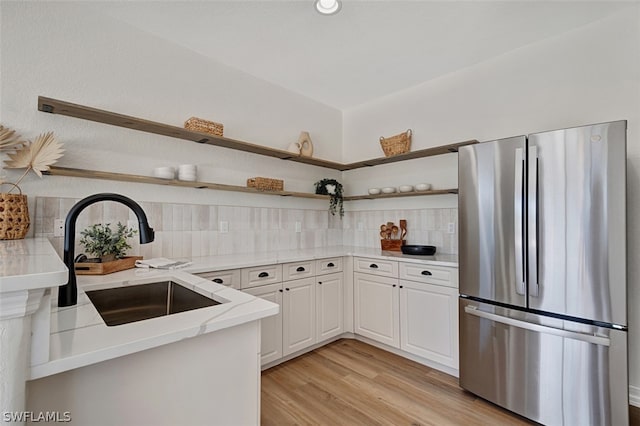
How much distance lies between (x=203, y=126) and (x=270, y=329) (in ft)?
5.71

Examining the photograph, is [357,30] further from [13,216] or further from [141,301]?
[13,216]

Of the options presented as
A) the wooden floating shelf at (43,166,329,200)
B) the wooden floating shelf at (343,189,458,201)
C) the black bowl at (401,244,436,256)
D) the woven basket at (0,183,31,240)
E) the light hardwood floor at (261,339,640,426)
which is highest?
the wooden floating shelf at (43,166,329,200)

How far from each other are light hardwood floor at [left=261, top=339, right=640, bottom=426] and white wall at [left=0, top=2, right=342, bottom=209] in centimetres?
162

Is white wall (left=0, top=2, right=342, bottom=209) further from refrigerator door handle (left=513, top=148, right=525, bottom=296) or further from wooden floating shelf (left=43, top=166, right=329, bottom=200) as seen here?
refrigerator door handle (left=513, top=148, right=525, bottom=296)

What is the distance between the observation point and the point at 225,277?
2.25m

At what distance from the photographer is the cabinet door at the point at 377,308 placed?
277 centimetres

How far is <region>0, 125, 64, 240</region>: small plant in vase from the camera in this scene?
5.55 ft

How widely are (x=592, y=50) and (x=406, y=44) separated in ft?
4.43

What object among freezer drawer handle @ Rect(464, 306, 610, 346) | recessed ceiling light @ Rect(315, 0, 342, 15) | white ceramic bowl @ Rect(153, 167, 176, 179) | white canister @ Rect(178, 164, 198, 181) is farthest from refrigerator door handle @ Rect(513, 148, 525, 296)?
white ceramic bowl @ Rect(153, 167, 176, 179)

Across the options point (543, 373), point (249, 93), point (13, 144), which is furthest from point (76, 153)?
point (543, 373)

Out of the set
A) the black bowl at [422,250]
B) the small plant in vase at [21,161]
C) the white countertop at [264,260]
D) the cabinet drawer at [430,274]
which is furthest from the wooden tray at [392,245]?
the small plant in vase at [21,161]

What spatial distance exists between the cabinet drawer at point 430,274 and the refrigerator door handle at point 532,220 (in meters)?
0.57

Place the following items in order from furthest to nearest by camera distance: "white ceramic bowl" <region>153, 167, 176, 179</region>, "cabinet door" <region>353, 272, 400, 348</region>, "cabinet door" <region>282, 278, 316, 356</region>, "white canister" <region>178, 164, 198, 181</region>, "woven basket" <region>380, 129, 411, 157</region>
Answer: "woven basket" <region>380, 129, 411, 157</region>
"cabinet door" <region>353, 272, 400, 348</region>
"cabinet door" <region>282, 278, 316, 356</region>
"white canister" <region>178, 164, 198, 181</region>
"white ceramic bowl" <region>153, 167, 176, 179</region>

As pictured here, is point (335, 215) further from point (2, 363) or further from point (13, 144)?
point (2, 363)
